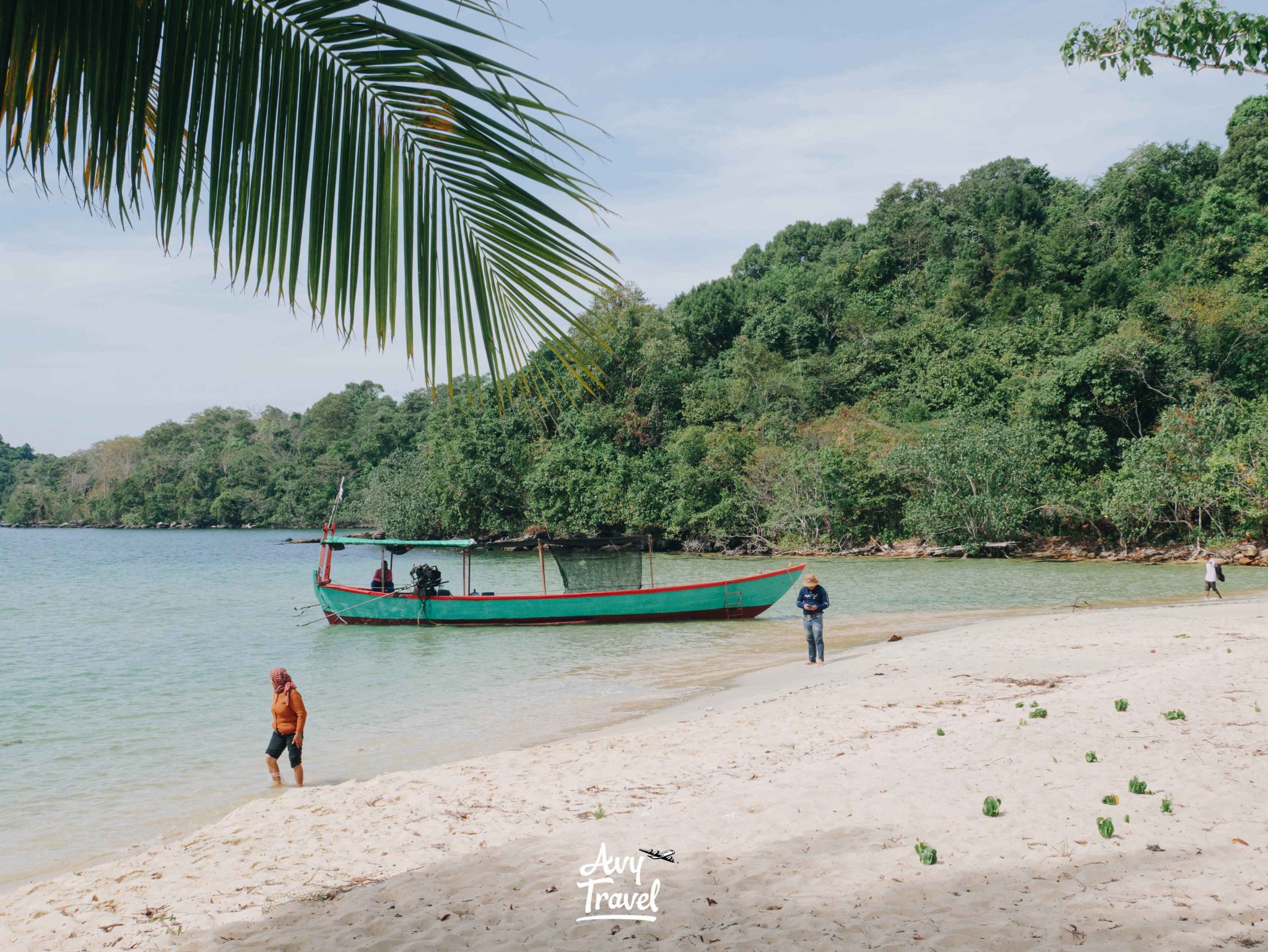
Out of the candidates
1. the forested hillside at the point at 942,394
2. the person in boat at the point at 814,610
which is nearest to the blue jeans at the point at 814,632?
the person in boat at the point at 814,610

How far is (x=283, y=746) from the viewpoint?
950cm

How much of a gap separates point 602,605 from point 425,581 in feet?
14.8

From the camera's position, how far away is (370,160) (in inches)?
76.8

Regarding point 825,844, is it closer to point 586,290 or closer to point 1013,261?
point 586,290

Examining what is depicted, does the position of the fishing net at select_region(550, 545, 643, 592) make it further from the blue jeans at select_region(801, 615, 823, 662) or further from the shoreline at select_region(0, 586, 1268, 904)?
the blue jeans at select_region(801, 615, 823, 662)

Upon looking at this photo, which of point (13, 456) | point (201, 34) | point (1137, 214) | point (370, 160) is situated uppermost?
point (1137, 214)

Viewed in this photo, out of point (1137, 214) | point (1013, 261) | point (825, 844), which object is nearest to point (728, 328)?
point (1013, 261)

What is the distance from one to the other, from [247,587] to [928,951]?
3633 centimetres

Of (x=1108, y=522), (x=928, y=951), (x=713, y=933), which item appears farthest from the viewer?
(x=1108, y=522)

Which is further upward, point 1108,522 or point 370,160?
point 370,160

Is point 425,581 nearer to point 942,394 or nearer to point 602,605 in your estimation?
point 602,605

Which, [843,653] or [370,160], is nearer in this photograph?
[370,160]

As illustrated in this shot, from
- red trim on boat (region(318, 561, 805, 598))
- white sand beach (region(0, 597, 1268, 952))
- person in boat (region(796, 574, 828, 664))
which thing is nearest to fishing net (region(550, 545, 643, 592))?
red trim on boat (region(318, 561, 805, 598))

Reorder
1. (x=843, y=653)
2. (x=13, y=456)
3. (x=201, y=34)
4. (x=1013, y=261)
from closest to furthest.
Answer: (x=201, y=34), (x=843, y=653), (x=1013, y=261), (x=13, y=456)
